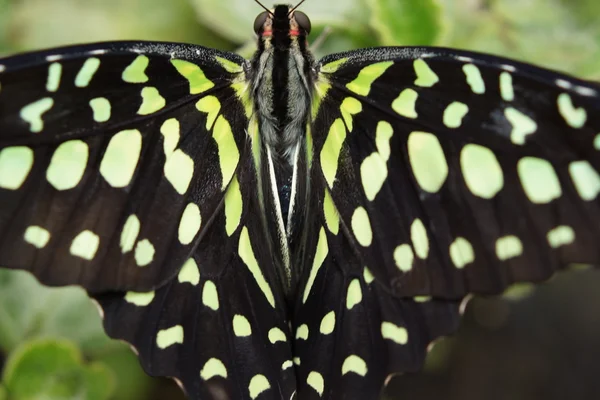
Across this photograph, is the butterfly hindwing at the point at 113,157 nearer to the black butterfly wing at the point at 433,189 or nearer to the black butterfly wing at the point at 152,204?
the black butterfly wing at the point at 152,204

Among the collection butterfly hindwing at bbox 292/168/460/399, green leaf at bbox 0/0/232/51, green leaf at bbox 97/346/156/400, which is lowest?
butterfly hindwing at bbox 292/168/460/399

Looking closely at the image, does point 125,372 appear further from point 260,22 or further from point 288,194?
point 260,22

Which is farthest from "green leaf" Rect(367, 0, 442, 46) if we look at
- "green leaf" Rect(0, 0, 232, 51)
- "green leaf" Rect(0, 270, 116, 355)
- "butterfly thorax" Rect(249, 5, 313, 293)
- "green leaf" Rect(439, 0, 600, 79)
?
"green leaf" Rect(0, 270, 116, 355)

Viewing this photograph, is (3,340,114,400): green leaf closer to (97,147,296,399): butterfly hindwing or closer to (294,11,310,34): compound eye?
(97,147,296,399): butterfly hindwing

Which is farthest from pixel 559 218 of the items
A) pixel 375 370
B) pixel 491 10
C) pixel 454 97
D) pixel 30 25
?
pixel 30 25

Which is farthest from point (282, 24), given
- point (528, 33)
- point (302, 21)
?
point (528, 33)

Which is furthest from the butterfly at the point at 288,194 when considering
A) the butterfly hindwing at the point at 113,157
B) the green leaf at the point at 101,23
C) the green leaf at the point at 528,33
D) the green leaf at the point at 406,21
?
the green leaf at the point at 101,23
